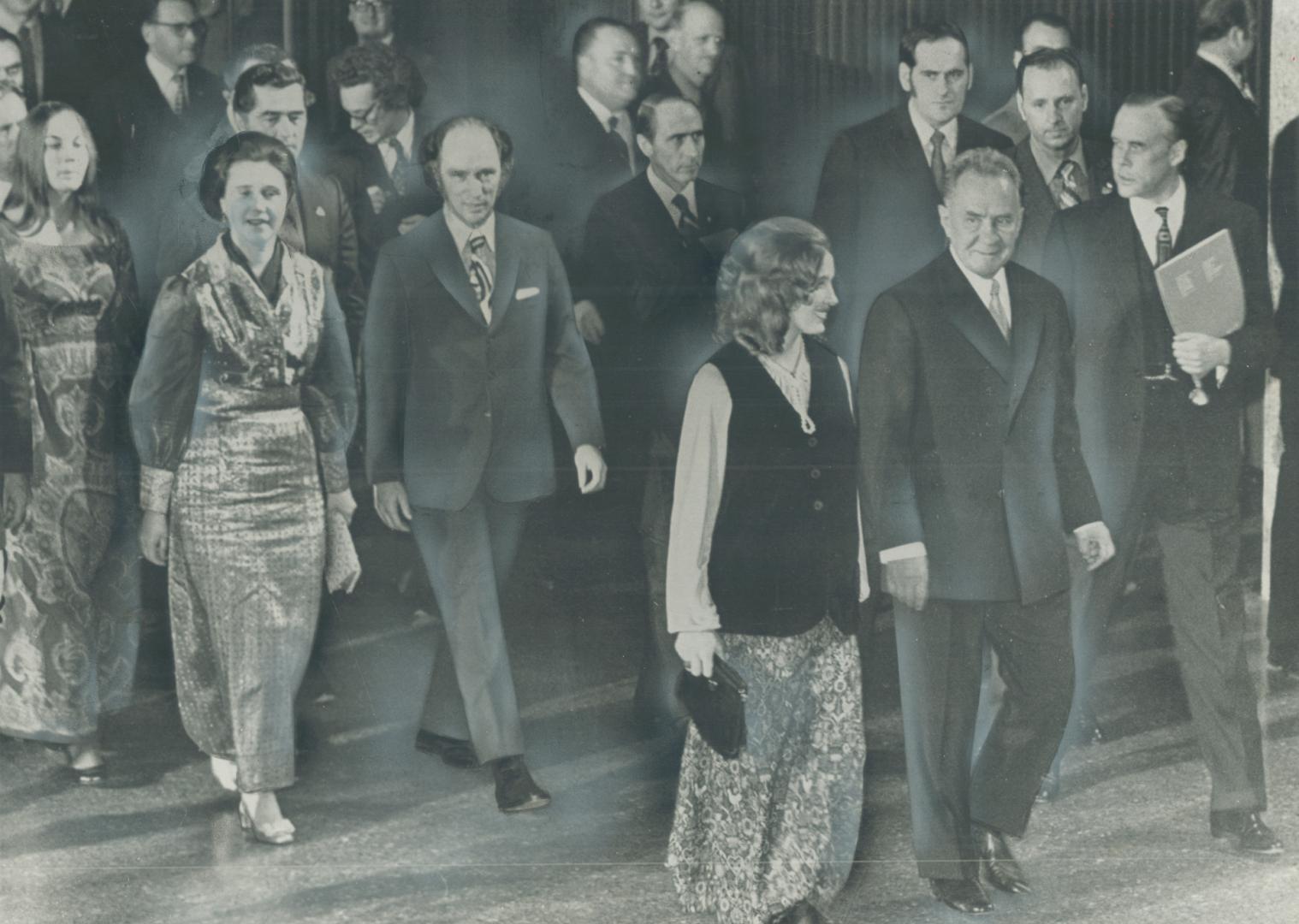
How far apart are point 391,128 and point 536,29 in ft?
1.74

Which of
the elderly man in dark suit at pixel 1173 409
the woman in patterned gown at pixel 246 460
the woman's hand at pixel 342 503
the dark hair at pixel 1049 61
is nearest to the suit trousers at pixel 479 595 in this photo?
the woman's hand at pixel 342 503

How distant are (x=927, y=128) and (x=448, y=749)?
94.1 inches

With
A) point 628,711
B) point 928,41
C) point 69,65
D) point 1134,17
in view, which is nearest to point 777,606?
point 628,711

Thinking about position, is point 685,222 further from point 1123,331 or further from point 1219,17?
point 1219,17

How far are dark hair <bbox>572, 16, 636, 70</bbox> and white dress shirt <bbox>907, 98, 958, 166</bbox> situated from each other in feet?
2.90

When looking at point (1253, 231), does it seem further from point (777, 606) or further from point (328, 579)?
point (328, 579)

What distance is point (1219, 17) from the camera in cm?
517

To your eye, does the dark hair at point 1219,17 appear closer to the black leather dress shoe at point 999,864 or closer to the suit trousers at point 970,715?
the suit trousers at point 970,715

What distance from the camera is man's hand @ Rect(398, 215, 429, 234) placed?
16.8ft

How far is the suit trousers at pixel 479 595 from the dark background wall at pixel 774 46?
113 cm

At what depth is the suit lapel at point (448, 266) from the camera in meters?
5.11

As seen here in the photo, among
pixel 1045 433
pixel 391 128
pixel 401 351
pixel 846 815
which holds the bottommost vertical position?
pixel 846 815

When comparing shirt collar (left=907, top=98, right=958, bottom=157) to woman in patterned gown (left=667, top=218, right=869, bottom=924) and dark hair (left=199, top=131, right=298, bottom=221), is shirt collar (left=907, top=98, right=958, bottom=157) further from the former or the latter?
dark hair (left=199, top=131, right=298, bottom=221)

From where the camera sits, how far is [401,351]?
5.12 m
